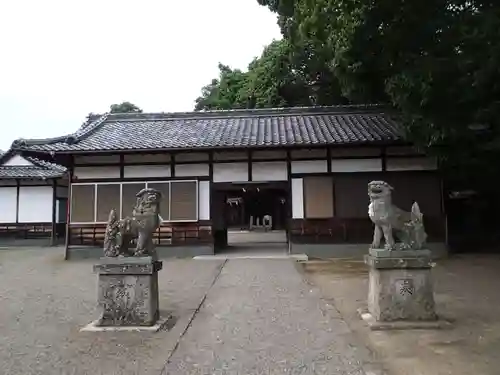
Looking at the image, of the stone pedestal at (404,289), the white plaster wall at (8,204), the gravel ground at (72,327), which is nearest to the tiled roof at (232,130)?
the gravel ground at (72,327)

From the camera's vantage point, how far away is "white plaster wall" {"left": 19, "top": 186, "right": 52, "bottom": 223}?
22.8 metres

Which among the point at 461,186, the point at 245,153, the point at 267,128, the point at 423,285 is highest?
the point at 267,128

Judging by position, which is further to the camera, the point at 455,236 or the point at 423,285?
the point at 455,236

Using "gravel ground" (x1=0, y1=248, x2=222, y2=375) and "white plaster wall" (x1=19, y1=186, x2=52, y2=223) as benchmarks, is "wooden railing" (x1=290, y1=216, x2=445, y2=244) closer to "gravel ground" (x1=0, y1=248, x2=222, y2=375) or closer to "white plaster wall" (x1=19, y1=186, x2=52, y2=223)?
"gravel ground" (x1=0, y1=248, x2=222, y2=375)

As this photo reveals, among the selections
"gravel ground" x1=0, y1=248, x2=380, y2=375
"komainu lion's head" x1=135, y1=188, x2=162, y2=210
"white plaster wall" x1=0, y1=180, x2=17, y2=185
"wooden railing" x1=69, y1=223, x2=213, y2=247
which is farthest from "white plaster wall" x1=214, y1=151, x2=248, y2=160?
"white plaster wall" x1=0, y1=180, x2=17, y2=185

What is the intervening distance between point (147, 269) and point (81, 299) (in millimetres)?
2829

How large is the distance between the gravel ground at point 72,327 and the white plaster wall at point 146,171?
14.4 ft

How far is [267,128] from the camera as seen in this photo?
17797mm

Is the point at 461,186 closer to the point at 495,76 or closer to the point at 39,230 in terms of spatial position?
the point at 495,76

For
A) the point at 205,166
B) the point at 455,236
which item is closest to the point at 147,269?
the point at 205,166

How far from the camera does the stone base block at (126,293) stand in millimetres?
6312

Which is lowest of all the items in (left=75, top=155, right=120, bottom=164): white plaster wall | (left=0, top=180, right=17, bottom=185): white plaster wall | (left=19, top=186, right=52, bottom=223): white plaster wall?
(left=19, top=186, right=52, bottom=223): white plaster wall

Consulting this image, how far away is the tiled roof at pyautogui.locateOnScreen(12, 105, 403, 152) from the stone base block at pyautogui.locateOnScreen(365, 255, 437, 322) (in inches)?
350

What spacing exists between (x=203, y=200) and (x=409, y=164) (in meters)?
6.86
